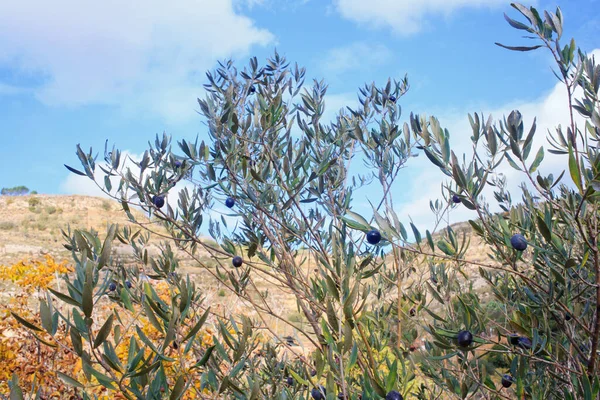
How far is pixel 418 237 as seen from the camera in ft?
5.55

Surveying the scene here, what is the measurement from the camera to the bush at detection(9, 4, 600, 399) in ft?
5.03

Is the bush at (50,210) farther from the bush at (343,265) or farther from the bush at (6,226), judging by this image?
the bush at (343,265)

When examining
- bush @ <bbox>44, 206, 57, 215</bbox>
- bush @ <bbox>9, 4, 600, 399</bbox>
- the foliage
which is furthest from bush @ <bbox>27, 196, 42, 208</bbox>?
bush @ <bbox>9, 4, 600, 399</bbox>

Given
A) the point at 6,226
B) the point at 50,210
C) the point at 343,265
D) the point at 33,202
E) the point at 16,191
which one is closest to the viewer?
the point at 343,265

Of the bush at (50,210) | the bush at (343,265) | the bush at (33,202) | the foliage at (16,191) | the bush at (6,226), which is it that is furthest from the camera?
the foliage at (16,191)

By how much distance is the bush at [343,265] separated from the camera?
1533 mm

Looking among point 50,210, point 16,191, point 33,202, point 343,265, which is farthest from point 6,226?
point 343,265

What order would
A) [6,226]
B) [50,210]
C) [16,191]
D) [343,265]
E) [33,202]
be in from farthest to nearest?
[16,191] → [33,202] → [50,210] → [6,226] → [343,265]

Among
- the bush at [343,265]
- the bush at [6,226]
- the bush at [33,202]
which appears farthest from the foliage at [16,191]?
the bush at [343,265]

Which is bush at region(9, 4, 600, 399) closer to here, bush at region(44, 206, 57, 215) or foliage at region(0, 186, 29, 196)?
Answer: bush at region(44, 206, 57, 215)

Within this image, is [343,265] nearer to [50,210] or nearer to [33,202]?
[50,210]

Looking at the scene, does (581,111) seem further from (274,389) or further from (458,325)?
(274,389)

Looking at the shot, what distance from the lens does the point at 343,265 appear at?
158cm

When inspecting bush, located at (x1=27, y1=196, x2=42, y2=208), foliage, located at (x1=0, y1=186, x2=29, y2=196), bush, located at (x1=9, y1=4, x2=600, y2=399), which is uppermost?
foliage, located at (x1=0, y1=186, x2=29, y2=196)
